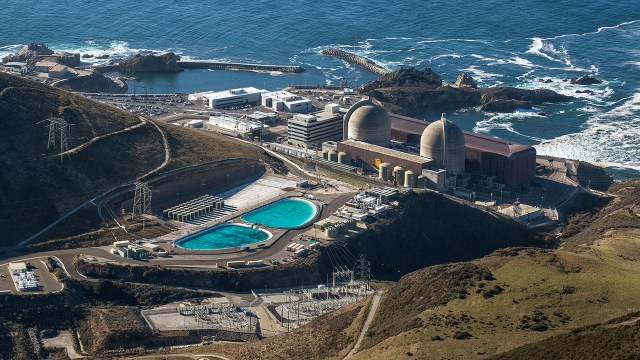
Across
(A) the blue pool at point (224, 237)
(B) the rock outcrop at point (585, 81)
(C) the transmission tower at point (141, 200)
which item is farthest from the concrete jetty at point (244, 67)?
(A) the blue pool at point (224, 237)

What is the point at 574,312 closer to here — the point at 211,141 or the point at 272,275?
the point at 272,275

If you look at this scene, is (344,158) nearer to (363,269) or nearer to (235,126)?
(235,126)

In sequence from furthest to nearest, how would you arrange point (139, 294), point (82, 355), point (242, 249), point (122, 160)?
point (122, 160) → point (242, 249) → point (139, 294) → point (82, 355)

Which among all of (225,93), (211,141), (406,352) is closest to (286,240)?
(211,141)

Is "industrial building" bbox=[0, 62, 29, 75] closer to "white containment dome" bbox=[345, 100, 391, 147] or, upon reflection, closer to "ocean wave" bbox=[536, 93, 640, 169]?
"white containment dome" bbox=[345, 100, 391, 147]

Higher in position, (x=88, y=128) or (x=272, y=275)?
(x=88, y=128)

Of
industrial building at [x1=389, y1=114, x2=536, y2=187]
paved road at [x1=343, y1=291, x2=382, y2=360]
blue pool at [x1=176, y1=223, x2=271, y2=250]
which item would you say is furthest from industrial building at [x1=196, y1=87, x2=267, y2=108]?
paved road at [x1=343, y1=291, x2=382, y2=360]

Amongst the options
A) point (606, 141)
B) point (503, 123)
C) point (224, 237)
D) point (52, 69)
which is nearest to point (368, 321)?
point (224, 237)
